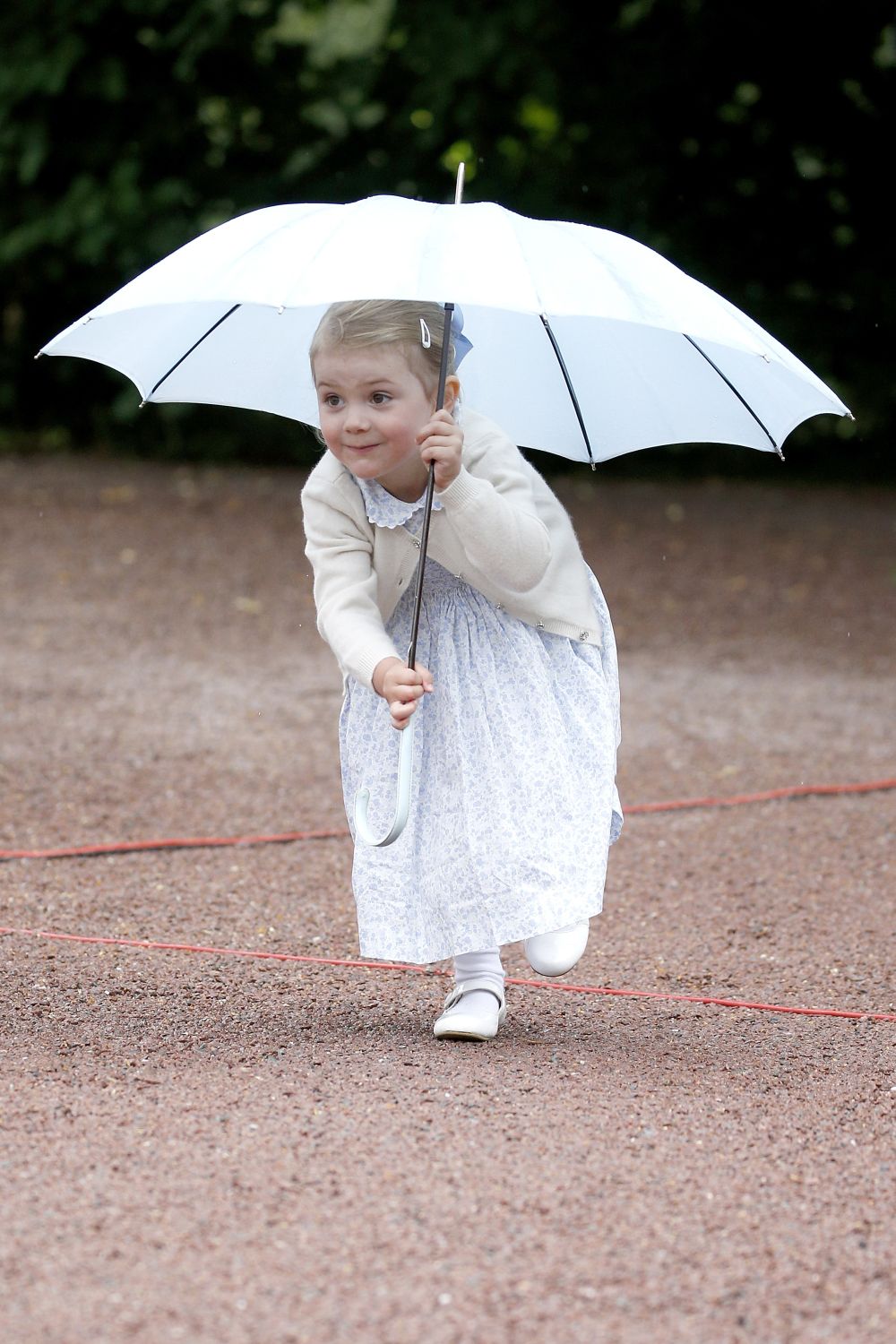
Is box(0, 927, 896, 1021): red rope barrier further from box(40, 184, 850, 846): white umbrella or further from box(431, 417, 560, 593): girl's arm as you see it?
box(431, 417, 560, 593): girl's arm

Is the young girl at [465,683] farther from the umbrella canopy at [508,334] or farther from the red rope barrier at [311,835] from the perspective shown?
the red rope barrier at [311,835]

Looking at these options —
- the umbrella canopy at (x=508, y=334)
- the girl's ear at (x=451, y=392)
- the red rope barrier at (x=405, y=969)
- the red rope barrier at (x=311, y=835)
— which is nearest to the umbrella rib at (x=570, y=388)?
the umbrella canopy at (x=508, y=334)

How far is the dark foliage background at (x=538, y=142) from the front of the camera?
34.7ft

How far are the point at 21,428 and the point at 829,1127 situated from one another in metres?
10.4

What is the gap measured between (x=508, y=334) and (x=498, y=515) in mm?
576

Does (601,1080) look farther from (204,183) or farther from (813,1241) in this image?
(204,183)

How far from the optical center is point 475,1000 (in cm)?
311

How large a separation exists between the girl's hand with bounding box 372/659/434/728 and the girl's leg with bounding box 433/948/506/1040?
1.72ft

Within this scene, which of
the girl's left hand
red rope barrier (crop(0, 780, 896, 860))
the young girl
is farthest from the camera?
red rope barrier (crop(0, 780, 896, 860))

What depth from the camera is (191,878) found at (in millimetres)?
4266

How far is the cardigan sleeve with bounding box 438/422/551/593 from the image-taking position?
281 centimetres

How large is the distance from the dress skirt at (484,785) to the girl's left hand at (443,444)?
0.29 metres

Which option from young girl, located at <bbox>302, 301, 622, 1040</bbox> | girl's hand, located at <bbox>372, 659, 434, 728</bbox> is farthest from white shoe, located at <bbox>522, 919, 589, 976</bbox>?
girl's hand, located at <bbox>372, 659, 434, 728</bbox>

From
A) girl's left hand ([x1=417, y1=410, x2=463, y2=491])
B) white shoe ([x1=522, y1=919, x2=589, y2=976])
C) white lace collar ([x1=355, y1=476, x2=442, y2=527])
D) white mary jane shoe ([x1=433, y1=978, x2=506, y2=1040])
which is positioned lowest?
white mary jane shoe ([x1=433, y1=978, x2=506, y2=1040])
